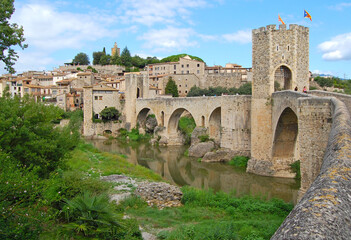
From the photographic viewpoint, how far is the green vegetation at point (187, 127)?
1421 inches

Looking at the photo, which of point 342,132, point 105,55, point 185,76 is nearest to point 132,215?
point 342,132

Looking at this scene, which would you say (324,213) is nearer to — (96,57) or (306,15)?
(306,15)

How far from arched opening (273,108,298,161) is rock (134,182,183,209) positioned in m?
8.84

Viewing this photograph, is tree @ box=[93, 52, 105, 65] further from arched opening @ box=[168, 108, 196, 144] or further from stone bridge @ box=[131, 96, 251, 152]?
arched opening @ box=[168, 108, 196, 144]

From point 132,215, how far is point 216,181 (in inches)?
404

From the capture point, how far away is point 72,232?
6.95 m

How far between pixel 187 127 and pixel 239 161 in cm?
1791

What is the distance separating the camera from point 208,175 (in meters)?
20.8

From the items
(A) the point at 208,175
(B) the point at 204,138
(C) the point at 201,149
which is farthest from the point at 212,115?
(A) the point at 208,175

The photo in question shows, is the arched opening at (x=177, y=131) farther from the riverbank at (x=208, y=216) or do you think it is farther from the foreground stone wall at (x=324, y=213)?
the foreground stone wall at (x=324, y=213)

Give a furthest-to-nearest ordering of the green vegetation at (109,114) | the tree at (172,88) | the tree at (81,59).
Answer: the tree at (81,59) → the tree at (172,88) → the green vegetation at (109,114)

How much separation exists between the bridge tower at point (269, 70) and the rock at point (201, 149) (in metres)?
5.97

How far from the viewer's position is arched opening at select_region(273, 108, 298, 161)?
18562 millimetres

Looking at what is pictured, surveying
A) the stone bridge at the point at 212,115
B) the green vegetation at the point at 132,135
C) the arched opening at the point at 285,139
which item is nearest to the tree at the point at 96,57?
the stone bridge at the point at 212,115
